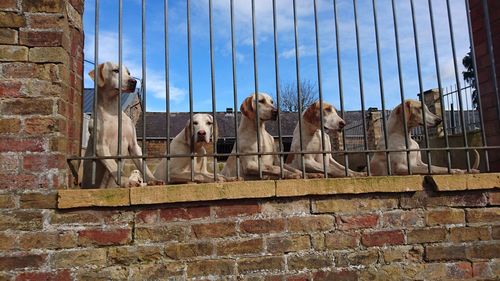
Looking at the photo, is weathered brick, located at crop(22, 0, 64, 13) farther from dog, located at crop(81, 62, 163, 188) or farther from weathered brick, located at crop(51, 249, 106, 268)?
weathered brick, located at crop(51, 249, 106, 268)

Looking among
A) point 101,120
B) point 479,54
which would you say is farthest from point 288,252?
point 479,54

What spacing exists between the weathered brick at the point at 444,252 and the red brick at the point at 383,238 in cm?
23

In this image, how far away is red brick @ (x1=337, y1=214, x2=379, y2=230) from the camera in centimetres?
276

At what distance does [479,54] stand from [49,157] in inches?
162

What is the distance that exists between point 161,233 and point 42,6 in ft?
5.70

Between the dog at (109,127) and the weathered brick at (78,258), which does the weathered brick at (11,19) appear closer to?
the dog at (109,127)

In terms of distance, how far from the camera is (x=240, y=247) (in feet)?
8.53

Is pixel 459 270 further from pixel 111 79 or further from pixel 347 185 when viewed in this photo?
pixel 111 79

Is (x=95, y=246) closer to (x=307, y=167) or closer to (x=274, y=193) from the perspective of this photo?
(x=274, y=193)

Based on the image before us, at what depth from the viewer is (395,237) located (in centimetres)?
281

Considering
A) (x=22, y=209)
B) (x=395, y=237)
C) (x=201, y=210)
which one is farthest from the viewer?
(x=395, y=237)

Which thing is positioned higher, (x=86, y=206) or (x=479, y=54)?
(x=479, y=54)

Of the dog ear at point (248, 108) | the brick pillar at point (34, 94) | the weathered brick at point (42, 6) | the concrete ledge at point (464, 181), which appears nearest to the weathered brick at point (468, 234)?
the concrete ledge at point (464, 181)

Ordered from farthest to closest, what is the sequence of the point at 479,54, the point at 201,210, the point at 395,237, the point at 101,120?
the point at 479,54
the point at 101,120
the point at 395,237
the point at 201,210
